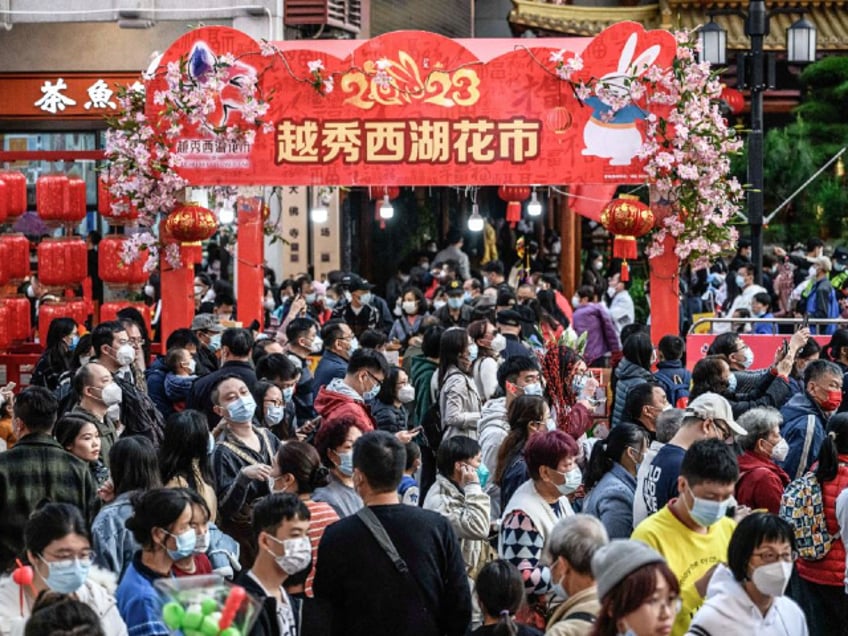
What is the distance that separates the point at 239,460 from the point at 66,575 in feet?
9.09

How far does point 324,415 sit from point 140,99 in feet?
22.0

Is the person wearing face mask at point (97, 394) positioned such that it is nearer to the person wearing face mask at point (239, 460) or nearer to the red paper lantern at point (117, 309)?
the person wearing face mask at point (239, 460)

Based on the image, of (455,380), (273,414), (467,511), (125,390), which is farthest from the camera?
(455,380)

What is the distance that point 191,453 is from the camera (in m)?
8.55

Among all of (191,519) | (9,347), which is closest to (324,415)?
(191,519)

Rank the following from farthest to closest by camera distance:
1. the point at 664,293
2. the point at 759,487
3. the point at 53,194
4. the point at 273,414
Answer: the point at 53,194, the point at 664,293, the point at 273,414, the point at 759,487

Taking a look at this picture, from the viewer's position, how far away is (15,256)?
16.8 m

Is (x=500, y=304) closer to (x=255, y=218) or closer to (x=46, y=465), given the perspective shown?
(x=255, y=218)

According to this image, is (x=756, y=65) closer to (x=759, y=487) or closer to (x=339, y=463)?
(x=759, y=487)

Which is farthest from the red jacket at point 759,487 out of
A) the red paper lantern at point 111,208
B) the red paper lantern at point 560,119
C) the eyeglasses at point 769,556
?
the red paper lantern at point 111,208

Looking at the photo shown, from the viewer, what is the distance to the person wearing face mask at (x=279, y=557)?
6.68 metres

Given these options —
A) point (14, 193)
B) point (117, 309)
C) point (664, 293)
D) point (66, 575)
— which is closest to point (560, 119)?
point (664, 293)

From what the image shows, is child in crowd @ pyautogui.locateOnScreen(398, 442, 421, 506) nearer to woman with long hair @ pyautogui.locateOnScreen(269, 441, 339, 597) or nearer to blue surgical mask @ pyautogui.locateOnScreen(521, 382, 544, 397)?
woman with long hair @ pyautogui.locateOnScreen(269, 441, 339, 597)

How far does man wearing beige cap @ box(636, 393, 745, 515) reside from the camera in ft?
27.7
